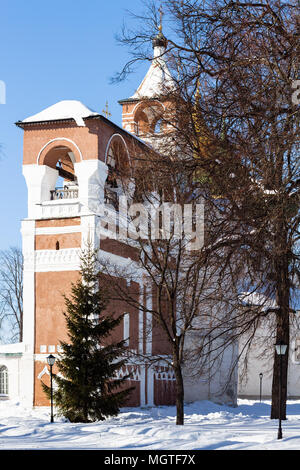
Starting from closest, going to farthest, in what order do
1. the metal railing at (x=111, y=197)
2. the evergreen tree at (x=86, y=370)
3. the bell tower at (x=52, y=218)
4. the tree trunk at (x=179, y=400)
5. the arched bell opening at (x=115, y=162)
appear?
1. the tree trunk at (x=179, y=400)
2. the evergreen tree at (x=86, y=370)
3. the bell tower at (x=52, y=218)
4. the arched bell opening at (x=115, y=162)
5. the metal railing at (x=111, y=197)

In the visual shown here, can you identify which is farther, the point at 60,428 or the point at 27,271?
the point at 27,271

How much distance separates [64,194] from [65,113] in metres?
3.13

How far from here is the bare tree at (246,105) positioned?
37.1 feet

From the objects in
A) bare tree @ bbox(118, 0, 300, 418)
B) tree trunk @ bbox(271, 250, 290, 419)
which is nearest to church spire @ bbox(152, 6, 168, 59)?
bare tree @ bbox(118, 0, 300, 418)

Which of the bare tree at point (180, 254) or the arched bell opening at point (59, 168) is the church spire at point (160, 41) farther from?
the arched bell opening at point (59, 168)

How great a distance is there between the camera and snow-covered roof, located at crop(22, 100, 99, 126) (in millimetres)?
28156

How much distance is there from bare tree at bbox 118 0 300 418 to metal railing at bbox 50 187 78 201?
50.6 ft

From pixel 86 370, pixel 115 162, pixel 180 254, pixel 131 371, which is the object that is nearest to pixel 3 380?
pixel 131 371

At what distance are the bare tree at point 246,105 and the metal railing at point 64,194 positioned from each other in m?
15.4

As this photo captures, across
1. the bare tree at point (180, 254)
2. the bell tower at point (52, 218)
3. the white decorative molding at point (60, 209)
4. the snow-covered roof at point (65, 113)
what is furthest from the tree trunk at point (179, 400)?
the snow-covered roof at point (65, 113)

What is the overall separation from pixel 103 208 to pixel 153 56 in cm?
1630

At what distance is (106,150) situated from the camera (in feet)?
93.9

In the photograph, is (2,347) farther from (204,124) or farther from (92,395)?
(204,124)
